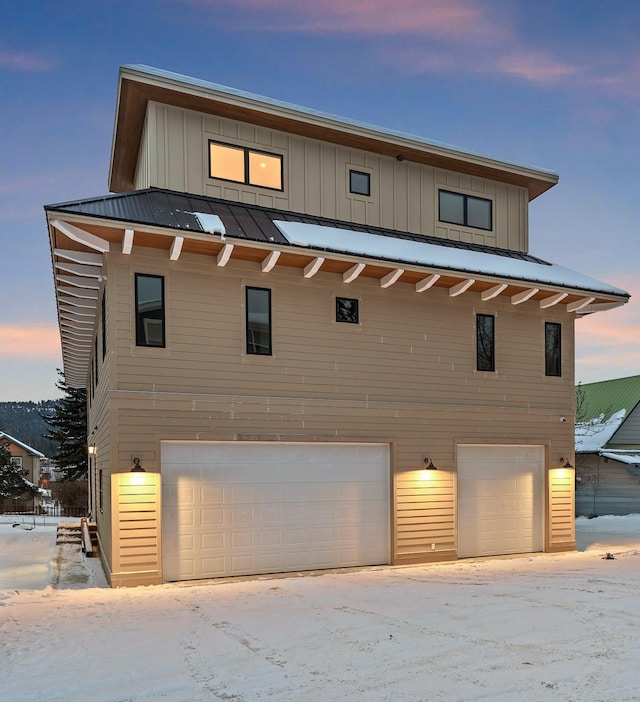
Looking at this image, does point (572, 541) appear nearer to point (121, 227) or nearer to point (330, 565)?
point (330, 565)

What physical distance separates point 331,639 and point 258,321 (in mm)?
5647

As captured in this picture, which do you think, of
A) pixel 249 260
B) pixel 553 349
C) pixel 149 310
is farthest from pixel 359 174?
pixel 553 349

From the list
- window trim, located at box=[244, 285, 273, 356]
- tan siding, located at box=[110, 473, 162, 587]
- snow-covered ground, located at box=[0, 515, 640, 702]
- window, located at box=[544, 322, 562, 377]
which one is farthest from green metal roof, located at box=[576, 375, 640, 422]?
tan siding, located at box=[110, 473, 162, 587]

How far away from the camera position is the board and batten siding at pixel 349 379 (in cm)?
945

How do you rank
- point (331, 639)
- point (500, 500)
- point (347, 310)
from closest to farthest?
1. point (331, 639)
2. point (347, 310)
3. point (500, 500)

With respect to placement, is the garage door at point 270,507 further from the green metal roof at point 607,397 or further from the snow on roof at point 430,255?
the green metal roof at point 607,397

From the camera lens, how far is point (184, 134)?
10.8 meters

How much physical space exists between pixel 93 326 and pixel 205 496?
6570mm

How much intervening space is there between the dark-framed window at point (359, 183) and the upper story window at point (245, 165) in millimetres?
1572

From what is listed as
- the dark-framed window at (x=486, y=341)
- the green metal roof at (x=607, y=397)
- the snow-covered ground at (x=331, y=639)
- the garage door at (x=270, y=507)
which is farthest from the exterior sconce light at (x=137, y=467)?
the green metal roof at (x=607, y=397)

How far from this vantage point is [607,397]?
92.3 feet

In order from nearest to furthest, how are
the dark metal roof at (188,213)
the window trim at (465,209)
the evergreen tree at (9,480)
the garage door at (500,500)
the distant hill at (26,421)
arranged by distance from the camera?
the dark metal roof at (188,213) < the garage door at (500,500) < the window trim at (465,209) < the evergreen tree at (9,480) < the distant hill at (26,421)

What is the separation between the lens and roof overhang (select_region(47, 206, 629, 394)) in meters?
8.91

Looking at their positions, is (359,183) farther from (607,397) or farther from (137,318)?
(607,397)
